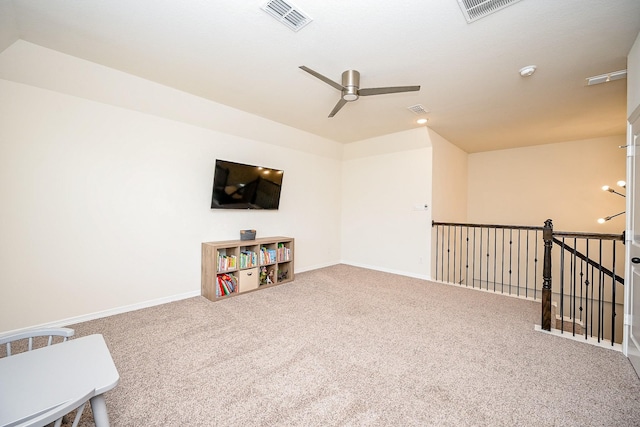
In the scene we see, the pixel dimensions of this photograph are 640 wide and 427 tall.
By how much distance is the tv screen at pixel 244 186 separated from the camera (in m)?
3.88

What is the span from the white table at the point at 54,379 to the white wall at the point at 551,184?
7.12 metres

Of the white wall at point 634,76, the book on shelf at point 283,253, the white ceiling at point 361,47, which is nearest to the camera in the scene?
the white ceiling at point 361,47

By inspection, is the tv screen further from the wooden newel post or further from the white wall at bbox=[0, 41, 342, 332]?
the wooden newel post

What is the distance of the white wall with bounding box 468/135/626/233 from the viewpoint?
16.2 feet

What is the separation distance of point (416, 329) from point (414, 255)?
2326 mm

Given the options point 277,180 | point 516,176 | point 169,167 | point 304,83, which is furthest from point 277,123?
point 516,176

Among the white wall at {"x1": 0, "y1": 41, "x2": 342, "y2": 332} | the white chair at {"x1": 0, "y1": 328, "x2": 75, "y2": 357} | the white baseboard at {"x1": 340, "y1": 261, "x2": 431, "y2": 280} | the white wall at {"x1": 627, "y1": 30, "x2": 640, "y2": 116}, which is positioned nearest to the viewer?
the white chair at {"x1": 0, "y1": 328, "x2": 75, "y2": 357}

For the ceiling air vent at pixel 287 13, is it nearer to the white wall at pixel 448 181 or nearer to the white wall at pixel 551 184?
the white wall at pixel 448 181

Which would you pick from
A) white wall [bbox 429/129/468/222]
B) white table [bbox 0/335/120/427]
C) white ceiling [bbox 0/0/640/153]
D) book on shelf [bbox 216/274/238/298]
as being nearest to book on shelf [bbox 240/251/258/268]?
book on shelf [bbox 216/274/238/298]

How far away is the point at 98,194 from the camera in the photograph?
9.86 ft

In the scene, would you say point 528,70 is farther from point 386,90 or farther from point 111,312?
point 111,312

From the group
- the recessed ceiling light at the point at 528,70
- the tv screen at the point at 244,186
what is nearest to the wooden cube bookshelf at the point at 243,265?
the tv screen at the point at 244,186

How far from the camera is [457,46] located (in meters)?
2.36

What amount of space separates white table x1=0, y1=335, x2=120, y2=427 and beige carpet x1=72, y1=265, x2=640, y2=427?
616 mm
